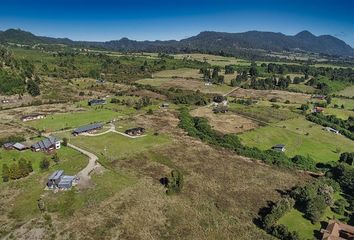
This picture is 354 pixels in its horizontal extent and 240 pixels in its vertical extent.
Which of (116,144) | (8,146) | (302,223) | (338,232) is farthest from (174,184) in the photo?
(8,146)

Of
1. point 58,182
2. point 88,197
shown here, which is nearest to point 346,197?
point 88,197

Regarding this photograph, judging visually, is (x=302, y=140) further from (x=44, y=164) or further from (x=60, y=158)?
(x=44, y=164)

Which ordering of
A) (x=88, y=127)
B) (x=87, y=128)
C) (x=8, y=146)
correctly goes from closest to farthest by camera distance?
(x=8, y=146)
(x=87, y=128)
(x=88, y=127)

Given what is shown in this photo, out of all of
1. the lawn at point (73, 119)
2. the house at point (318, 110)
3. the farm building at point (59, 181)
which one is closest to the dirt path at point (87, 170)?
the farm building at point (59, 181)

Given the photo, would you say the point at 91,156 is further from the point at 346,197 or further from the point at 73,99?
the point at 73,99

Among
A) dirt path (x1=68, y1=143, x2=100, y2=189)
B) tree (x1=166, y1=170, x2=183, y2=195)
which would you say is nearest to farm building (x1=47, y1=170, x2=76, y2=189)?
dirt path (x1=68, y1=143, x2=100, y2=189)

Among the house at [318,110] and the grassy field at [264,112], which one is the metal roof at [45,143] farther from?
the house at [318,110]
